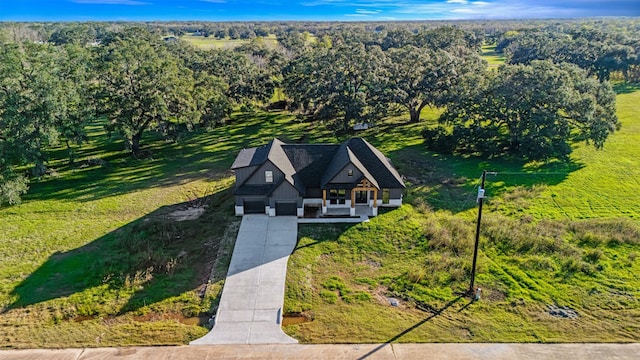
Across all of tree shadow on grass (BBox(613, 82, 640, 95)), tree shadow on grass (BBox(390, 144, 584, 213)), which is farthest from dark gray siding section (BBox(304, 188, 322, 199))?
tree shadow on grass (BBox(613, 82, 640, 95))

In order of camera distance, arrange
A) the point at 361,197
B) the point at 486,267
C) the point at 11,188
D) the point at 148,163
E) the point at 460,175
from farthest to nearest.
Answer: the point at 148,163
the point at 460,175
the point at 11,188
the point at 361,197
the point at 486,267

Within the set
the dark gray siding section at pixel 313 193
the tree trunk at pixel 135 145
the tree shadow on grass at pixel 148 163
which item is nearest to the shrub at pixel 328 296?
the dark gray siding section at pixel 313 193

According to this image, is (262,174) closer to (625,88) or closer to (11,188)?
(11,188)

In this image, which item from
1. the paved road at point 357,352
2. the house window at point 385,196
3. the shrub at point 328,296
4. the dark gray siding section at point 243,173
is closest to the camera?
the paved road at point 357,352

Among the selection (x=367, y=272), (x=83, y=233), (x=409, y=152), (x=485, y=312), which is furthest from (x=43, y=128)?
(x=485, y=312)

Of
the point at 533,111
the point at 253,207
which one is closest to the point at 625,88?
the point at 533,111

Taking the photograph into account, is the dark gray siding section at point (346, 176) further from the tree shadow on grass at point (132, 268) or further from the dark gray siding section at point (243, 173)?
the tree shadow on grass at point (132, 268)

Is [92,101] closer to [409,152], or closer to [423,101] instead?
[409,152]
